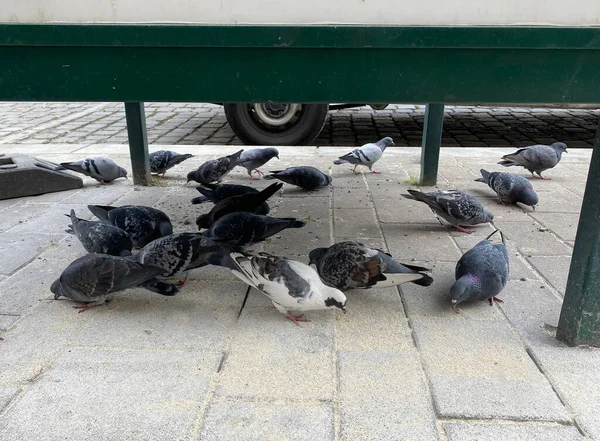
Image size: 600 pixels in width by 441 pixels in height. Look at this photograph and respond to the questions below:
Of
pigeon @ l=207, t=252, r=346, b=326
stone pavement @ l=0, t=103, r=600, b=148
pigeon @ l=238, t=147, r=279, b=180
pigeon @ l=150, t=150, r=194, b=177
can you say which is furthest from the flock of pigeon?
stone pavement @ l=0, t=103, r=600, b=148

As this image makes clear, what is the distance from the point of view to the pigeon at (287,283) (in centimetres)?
237

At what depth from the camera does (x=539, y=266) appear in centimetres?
306

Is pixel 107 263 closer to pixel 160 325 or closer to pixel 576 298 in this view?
pixel 160 325

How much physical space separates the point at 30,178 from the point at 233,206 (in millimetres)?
2138

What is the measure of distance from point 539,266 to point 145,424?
2.44 meters

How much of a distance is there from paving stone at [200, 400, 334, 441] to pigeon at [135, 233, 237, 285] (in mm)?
1002

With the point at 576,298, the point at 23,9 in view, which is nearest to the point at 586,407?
the point at 576,298

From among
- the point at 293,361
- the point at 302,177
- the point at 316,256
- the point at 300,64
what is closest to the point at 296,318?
the point at 293,361

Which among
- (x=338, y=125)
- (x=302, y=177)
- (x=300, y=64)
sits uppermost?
(x=300, y=64)

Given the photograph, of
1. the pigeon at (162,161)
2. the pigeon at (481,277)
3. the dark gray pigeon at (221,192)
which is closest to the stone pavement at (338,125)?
the pigeon at (162,161)

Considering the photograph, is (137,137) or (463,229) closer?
(463,229)

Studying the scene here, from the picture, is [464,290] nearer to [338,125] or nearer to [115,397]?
[115,397]

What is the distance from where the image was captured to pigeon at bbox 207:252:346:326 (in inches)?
93.1

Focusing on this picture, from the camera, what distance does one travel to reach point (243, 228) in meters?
3.08
